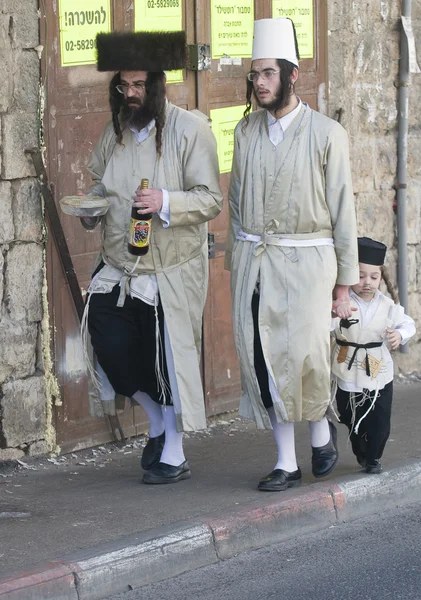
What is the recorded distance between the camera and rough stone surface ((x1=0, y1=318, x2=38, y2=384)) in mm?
6758

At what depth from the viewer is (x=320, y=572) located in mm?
5566

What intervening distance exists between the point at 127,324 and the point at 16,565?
1.42 metres

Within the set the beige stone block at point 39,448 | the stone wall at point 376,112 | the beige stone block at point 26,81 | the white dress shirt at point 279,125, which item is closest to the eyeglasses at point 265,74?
the white dress shirt at point 279,125

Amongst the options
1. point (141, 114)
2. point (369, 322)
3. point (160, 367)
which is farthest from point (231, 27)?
point (160, 367)

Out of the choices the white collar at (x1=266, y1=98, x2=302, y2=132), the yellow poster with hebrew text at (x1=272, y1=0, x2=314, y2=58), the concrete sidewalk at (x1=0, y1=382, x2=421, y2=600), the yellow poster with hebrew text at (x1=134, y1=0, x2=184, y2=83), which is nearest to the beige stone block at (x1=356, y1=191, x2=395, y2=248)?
the yellow poster with hebrew text at (x1=272, y1=0, x2=314, y2=58)

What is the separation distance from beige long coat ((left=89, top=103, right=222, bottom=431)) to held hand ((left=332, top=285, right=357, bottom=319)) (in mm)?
687

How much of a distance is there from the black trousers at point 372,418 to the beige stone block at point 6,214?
1864mm

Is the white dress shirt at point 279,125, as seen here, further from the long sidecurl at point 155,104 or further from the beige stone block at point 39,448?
the beige stone block at point 39,448

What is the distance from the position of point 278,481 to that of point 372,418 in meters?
0.55

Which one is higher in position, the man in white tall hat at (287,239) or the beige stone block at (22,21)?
the beige stone block at (22,21)

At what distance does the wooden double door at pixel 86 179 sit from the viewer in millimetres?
6828

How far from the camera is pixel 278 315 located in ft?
20.0

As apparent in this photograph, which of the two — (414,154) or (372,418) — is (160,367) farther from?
(414,154)

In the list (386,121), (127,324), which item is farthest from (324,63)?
(127,324)
